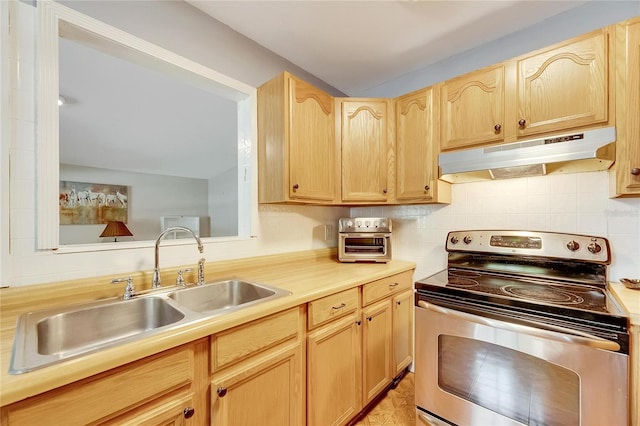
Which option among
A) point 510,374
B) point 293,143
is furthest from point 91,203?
point 510,374

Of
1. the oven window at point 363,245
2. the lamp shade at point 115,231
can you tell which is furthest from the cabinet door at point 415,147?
Answer: the lamp shade at point 115,231

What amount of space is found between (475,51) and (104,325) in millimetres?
2739

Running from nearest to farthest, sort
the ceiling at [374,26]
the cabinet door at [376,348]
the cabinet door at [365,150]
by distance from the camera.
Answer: the ceiling at [374,26] → the cabinet door at [376,348] → the cabinet door at [365,150]

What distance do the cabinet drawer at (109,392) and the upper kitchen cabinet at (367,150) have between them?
1476mm

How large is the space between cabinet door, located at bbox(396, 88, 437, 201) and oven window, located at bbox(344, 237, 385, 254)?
0.39 meters

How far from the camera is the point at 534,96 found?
1.51 metres

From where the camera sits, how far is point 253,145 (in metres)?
1.86

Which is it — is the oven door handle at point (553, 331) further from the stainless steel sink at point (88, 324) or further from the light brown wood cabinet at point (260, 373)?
the stainless steel sink at point (88, 324)

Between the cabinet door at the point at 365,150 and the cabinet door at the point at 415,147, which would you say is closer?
the cabinet door at the point at 415,147

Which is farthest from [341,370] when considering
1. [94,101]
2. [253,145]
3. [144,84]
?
[94,101]

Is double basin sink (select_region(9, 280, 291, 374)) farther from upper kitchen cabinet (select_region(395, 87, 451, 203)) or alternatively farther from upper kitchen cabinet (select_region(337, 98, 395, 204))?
upper kitchen cabinet (select_region(395, 87, 451, 203))

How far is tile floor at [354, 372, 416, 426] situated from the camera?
65.7 inches

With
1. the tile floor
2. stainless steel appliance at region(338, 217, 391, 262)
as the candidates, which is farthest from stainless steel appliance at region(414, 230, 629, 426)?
stainless steel appliance at region(338, 217, 391, 262)

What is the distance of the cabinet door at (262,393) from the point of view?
98cm
